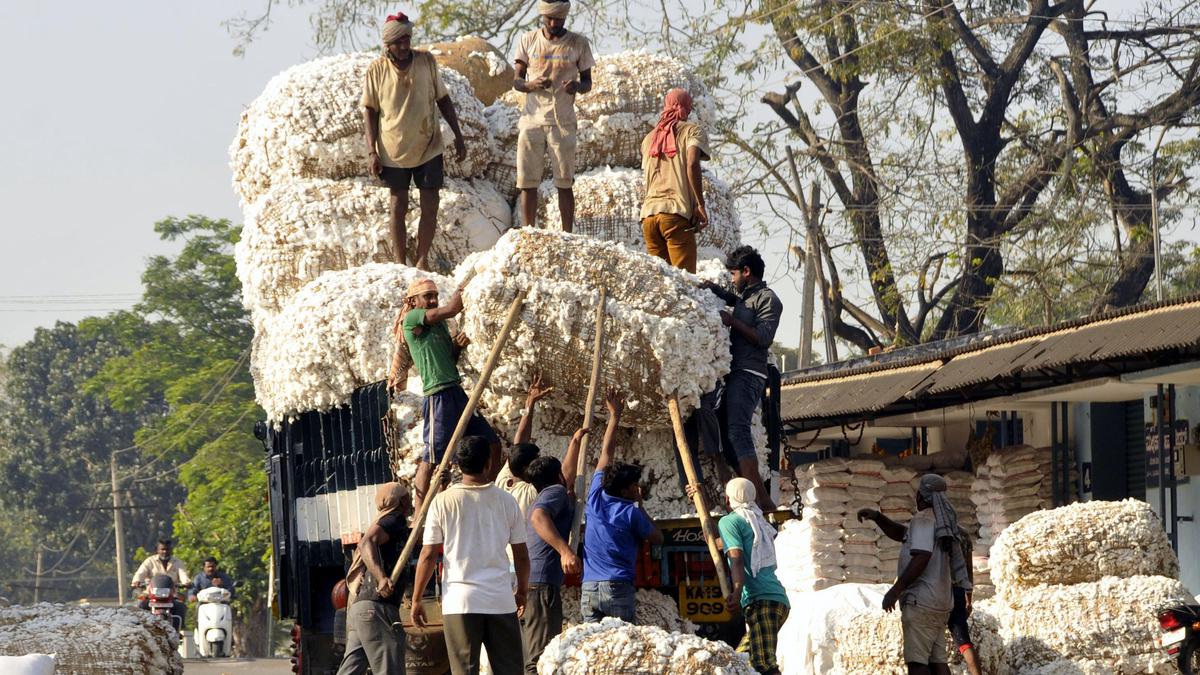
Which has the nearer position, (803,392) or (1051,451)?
(1051,451)

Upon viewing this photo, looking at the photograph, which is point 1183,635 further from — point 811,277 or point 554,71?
point 811,277

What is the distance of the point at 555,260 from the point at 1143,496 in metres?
8.67

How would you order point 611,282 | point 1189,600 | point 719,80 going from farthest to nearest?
point 719,80
point 1189,600
point 611,282

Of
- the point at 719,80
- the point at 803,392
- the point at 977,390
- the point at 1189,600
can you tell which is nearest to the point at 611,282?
the point at 1189,600

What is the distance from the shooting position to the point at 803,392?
18.1m

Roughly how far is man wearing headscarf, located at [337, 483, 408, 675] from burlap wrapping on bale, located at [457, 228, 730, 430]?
869mm

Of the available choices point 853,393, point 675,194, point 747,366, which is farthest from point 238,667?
point 747,366

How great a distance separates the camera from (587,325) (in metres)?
8.57

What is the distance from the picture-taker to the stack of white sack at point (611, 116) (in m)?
11.1

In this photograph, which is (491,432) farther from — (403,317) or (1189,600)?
(1189,600)

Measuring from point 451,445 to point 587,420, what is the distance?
25.8 inches

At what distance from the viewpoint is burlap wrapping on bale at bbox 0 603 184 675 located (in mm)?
8766

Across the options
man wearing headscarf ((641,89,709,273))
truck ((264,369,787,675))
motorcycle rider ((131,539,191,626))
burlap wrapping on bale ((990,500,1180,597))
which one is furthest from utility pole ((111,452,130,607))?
man wearing headscarf ((641,89,709,273))

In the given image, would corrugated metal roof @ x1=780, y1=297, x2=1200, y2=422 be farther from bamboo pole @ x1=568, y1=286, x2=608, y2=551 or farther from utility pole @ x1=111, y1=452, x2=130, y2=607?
utility pole @ x1=111, y1=452, x2=130, y2=607
